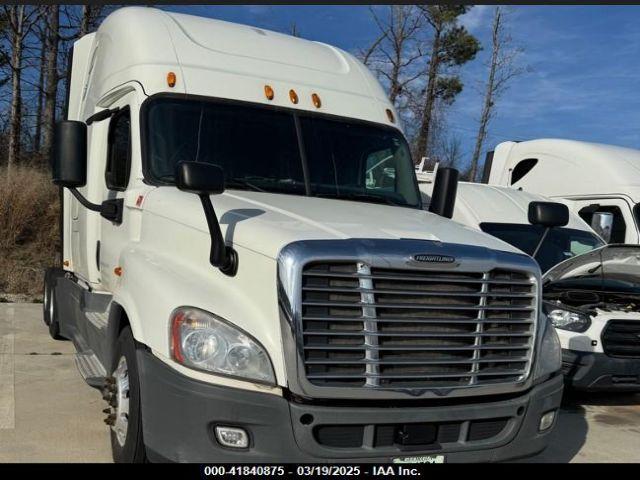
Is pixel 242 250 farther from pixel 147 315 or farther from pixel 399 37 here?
pixel 399 37

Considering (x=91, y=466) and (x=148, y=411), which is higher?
(x=148, y=411)

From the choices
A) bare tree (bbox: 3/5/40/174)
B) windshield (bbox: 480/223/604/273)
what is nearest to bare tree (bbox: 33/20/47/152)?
bare tree (bbox: 3/5/40/174)

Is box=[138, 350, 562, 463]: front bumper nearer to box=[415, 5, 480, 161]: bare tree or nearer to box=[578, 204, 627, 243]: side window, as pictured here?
box=[578, 204, 627, 243]: side window

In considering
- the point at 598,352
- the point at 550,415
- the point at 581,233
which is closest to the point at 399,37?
the point at 581,233

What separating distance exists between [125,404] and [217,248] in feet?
4.00

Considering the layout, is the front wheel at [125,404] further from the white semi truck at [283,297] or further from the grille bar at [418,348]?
the grille bar at [418,348]

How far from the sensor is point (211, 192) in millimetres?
3674

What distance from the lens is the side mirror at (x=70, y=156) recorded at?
4.80 meters

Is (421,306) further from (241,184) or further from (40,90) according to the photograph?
(40,90)

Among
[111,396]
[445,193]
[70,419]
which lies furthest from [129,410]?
[445,193]

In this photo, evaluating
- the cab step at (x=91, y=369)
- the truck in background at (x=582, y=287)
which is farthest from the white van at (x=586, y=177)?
the cab step at (x=91, y=369)

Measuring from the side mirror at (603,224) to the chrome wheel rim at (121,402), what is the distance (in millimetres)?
8004

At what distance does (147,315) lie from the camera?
3682 millimetres

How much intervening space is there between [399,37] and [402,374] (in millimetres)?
24113
